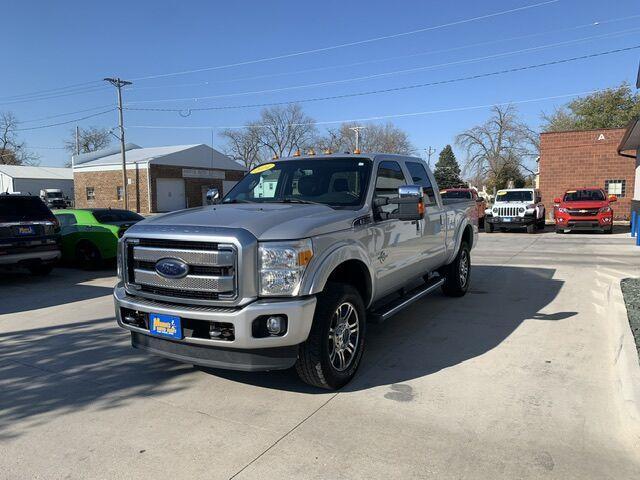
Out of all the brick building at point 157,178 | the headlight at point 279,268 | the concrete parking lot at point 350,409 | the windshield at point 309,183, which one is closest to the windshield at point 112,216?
the concrete parking lot at point 350,409

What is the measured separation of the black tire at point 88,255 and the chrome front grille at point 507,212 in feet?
49.0

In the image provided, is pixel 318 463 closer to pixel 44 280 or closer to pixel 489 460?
pixel 489 460

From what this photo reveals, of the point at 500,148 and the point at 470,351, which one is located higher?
the point at 500,148

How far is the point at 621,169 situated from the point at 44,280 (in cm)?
2733

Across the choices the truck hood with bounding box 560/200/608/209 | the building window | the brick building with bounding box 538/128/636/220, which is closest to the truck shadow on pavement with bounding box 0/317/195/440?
the truck hood with bounding box 560/200/608/209

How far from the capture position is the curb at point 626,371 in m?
3.39

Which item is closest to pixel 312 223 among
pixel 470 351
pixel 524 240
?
pixel 470 351

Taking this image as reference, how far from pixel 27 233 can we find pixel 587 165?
88.6ft

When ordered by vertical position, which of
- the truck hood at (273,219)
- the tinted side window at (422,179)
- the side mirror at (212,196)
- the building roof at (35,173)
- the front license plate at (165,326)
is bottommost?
the front license plate at (165,326)

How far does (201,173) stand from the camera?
46.3 m

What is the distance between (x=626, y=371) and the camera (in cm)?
400

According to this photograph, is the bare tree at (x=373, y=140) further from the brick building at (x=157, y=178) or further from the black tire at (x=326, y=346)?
the black tire at (x=326, y=346)

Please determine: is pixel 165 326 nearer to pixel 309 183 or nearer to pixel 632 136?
pixel 309 183

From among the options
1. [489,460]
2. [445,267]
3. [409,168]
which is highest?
[409,168]
